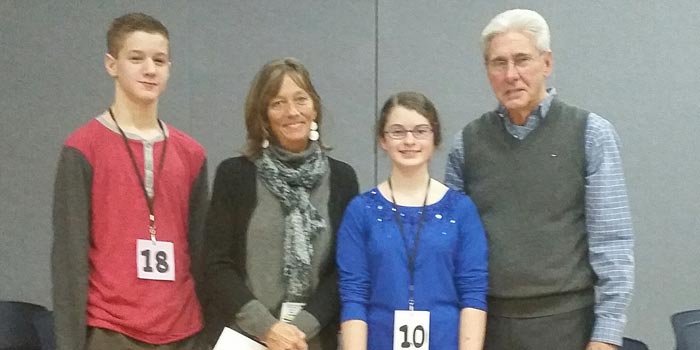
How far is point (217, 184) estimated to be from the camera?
2.24 m

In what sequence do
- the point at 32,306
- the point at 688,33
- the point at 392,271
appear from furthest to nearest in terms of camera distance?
the point at 688,33
the point at 32,306
the point at 392,271

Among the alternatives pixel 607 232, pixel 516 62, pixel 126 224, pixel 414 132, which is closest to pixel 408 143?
pixel 414 132

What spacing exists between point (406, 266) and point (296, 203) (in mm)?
373

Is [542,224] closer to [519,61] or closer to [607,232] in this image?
[607,232]

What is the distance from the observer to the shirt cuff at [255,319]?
6.89 feet

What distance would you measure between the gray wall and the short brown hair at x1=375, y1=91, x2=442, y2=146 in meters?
1.53

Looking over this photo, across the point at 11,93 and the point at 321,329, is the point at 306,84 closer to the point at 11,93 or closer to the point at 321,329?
the point at 321,329

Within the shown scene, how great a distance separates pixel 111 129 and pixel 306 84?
60 centimetres

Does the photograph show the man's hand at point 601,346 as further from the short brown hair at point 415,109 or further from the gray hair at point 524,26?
the gray hair at point 524,26

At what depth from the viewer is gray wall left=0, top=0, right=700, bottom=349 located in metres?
3.79

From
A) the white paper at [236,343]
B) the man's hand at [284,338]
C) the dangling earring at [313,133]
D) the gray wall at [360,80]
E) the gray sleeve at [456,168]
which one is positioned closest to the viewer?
the man's hand at [284,338]

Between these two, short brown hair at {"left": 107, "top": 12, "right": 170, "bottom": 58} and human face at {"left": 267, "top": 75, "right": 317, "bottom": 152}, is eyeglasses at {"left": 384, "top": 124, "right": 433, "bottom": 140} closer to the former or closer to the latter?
human face at {"left": 267, "top": 75, "right": 317, "bottom": 152}

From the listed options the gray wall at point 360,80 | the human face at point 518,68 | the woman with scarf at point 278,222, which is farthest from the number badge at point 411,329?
the gray wall at point 360,80

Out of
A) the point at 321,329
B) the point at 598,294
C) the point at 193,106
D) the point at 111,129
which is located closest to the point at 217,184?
the point at 111,129
